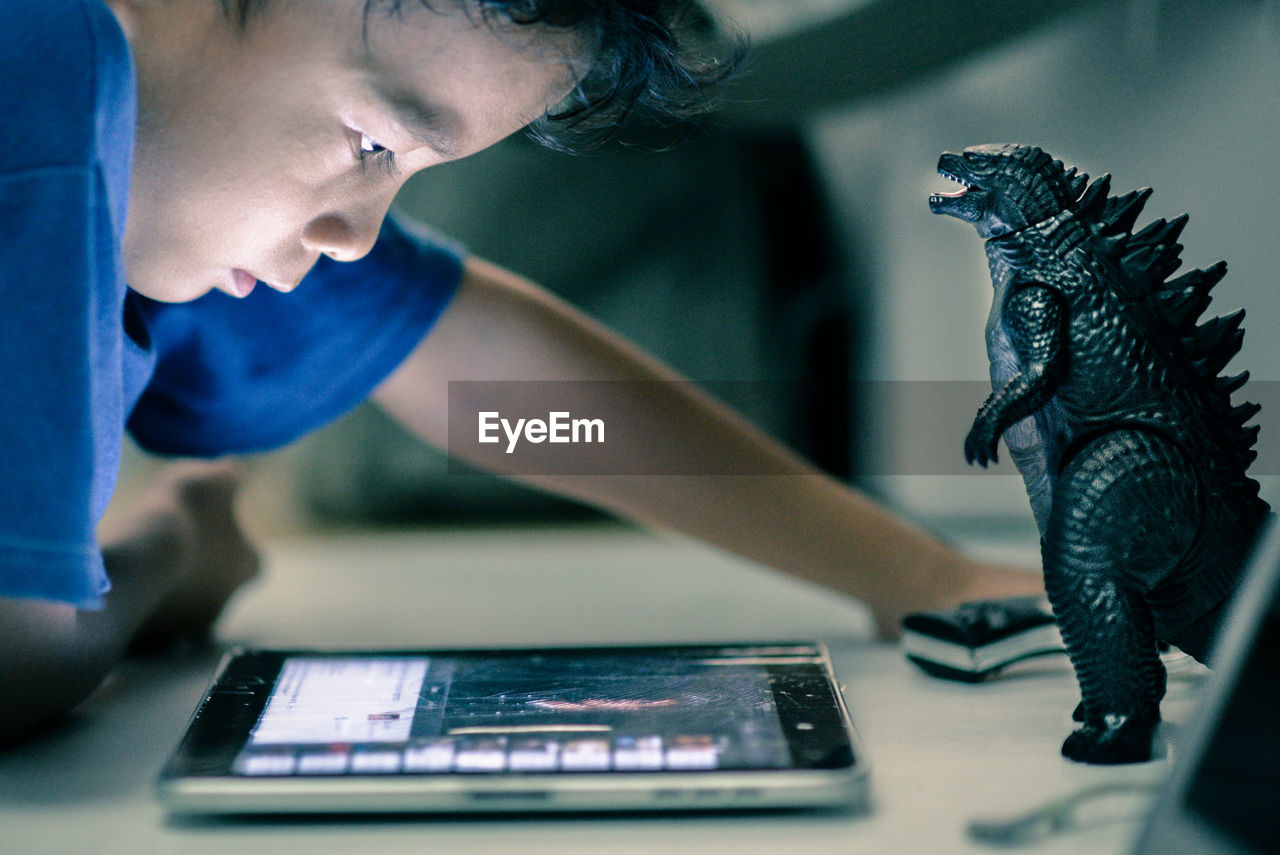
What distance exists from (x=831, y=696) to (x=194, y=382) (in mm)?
495

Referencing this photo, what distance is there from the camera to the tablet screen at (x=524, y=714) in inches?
15.1

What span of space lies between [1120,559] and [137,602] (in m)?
0.50

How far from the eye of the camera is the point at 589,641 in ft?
2.18

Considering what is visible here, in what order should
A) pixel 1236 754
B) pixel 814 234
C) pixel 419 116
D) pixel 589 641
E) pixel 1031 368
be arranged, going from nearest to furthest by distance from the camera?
pixel 1236 754 < pixel 1031 368 < pixel 419 116 < pixel 589 641 < pixel 814 234

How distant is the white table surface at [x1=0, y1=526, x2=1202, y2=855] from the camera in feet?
1.20

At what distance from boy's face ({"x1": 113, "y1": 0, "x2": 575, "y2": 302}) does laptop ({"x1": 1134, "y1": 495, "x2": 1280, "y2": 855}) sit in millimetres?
378

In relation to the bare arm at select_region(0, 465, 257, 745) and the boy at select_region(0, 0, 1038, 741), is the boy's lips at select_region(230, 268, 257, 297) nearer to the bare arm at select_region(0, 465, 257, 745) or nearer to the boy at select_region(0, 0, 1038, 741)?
the boy at select_region(0, 0, 1038, 741)

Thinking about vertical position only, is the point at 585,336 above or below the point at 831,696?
above

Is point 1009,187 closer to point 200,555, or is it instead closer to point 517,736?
point 517,736

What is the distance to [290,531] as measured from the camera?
102 centimetres

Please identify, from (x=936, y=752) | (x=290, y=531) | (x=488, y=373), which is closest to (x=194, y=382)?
(x=488, y=373)

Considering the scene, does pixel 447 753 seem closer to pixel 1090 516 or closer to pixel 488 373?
pixel 1090 516

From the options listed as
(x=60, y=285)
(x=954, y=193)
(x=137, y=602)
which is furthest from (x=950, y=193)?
(x=137, y=602)

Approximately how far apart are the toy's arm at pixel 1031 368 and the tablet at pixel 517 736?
0.41 feet
